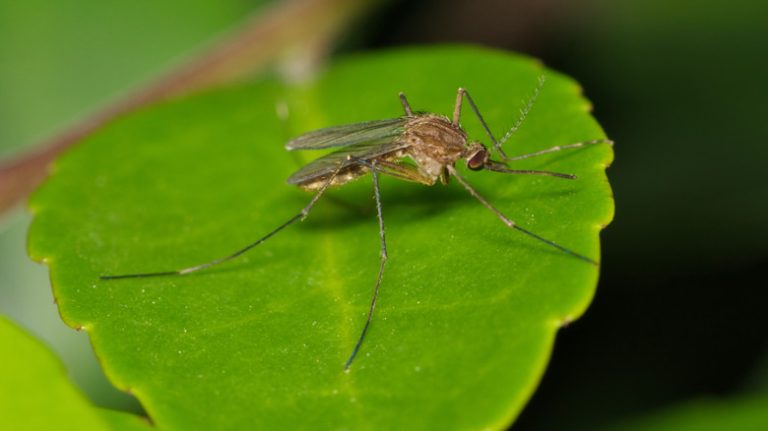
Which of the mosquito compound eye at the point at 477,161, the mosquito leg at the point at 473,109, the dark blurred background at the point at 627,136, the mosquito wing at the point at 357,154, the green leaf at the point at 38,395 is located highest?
the green leaf at the point at 38,395

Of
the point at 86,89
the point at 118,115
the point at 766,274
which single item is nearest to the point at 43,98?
the point at 86,89

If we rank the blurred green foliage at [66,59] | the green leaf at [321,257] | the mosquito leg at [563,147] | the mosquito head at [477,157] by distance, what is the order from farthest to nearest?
the blurred green foliage at [66,59] → the mosquito head at [477,157] → the mosquito leg at [563,147] → the green leaf at [321,257]

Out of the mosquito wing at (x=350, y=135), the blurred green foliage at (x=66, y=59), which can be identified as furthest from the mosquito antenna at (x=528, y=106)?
the blurred green foliage at (x=66, y=59)

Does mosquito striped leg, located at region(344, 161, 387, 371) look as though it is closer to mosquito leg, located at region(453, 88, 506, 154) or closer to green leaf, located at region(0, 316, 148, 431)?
mosquito leg, located at region(453, 88, 506, 154)

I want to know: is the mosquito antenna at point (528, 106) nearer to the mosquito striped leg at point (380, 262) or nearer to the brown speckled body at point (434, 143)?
the brown speckled body at point (434, 143)

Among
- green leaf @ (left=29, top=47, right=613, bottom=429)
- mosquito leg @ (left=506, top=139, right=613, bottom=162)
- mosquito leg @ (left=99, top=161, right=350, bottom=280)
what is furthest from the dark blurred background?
mosquito leg @ (left=506, top=139, right=613, bottom=162)

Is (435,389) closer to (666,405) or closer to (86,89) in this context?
(666,405)

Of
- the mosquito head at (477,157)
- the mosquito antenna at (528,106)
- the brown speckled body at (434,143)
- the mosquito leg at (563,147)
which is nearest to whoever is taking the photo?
the mosquito leg at (563,147)
